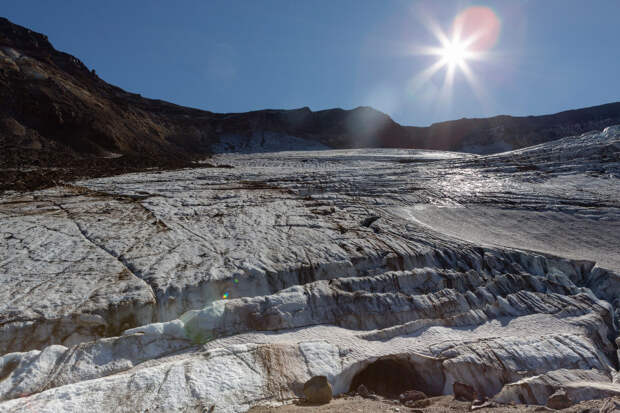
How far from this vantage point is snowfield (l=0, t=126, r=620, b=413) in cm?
239

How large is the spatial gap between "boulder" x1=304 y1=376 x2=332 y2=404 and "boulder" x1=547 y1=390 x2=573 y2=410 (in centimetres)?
151

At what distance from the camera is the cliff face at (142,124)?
16.0 m

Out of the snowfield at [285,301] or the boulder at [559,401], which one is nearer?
the boulder at [559,401]

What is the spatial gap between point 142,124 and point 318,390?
27.4m

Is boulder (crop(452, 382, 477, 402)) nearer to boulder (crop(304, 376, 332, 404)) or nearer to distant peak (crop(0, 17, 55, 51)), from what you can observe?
boulder (crop(304, 376, 332, 404))

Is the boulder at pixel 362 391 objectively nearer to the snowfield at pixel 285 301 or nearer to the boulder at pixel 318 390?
the snowfield at pixel 285 301

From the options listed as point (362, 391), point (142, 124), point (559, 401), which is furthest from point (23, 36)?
point (559, 401)

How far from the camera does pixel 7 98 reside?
16.5 metres

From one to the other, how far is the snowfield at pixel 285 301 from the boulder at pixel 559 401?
7.1 inches

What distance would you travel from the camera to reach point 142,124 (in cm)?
2506

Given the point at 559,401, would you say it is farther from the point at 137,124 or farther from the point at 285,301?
the point at 137,124

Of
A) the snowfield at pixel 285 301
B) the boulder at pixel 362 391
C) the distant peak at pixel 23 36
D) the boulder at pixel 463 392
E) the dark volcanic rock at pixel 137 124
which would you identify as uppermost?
the distant peak at pixel 23 36

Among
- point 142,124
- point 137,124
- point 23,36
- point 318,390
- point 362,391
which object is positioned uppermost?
point 23,36

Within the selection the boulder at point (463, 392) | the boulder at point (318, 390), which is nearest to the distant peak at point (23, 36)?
the boulder at point (318, 390)
